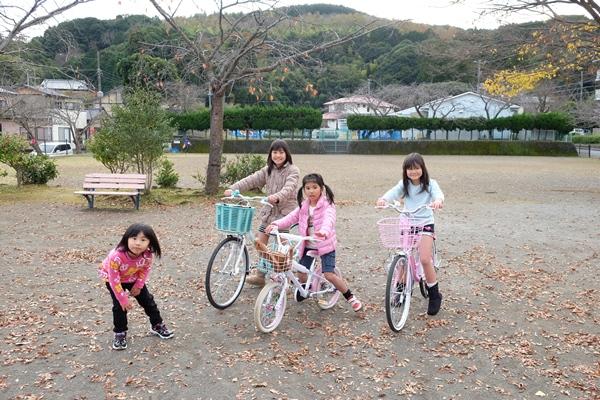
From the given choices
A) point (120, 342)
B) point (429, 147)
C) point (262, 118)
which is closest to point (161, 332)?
point (120, 342)

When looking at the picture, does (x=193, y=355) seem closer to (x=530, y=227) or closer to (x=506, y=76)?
(x=530, y=227)

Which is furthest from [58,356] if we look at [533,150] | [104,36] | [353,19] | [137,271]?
[533,150]

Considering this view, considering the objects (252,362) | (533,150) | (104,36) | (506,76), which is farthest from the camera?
(533,150)

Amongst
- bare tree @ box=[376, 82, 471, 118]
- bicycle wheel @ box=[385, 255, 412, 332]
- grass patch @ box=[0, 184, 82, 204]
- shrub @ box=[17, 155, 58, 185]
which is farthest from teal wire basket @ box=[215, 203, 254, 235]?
bare tree @ box=[376, 82, 471, 118]

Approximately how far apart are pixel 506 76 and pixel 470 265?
8.66 m

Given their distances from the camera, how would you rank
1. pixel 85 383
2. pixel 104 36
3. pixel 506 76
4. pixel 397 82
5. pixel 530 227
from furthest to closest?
pixel 397 82, pixel 104 36, pixel 506 76, pixel 530 227, pixel 85 383

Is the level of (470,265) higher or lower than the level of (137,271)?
lower

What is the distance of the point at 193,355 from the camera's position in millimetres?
3779

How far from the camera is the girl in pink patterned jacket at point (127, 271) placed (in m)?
Answer: 3.65

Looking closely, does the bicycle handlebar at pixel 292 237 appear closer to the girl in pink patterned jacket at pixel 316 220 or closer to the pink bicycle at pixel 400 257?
the girl in pink patterned jacket at pixel 316 220

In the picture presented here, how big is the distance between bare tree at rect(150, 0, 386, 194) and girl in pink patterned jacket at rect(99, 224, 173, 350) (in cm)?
807

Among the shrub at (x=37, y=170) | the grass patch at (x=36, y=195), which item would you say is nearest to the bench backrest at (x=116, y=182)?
the grass patch at (x=36, y=195)

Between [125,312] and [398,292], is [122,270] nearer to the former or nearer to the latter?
[125,312]

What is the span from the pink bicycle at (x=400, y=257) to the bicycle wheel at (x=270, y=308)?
2.70ft
